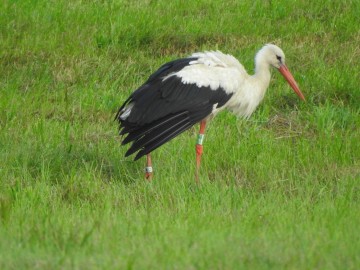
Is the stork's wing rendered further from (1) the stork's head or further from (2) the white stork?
(1) the stork's head

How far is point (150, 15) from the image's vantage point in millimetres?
10445

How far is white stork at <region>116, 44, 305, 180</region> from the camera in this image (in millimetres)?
6656

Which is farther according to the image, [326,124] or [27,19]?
[27,19]

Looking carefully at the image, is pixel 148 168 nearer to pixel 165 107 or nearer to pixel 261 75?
pixel 165 107

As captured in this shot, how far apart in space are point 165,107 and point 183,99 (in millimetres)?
204

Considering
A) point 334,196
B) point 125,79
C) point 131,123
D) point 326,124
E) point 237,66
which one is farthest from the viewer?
point 125,79

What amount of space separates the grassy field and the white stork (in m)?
0.30

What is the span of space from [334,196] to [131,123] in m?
1.55

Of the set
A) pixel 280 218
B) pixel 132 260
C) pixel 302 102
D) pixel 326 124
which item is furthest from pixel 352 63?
pixel 132 260

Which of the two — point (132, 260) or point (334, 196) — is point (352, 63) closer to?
point (334, 196)

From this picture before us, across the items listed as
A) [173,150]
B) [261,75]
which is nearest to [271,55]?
[261,75]

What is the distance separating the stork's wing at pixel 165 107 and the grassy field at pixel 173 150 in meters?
0.31

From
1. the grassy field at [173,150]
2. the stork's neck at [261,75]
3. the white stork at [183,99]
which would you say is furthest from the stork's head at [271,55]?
the grassy field at [173,150]

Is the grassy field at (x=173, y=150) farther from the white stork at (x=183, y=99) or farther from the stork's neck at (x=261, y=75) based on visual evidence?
the stork's neck at (x=261, y=75)
